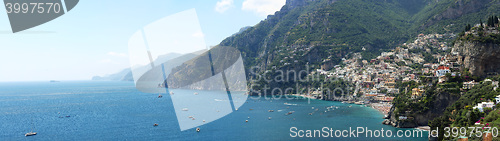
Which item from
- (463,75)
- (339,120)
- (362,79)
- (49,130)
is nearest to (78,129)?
(49,130)

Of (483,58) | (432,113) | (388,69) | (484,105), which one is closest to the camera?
(484,105)

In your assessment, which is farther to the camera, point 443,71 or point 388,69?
point 388,69

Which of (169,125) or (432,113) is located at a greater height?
(432,113)

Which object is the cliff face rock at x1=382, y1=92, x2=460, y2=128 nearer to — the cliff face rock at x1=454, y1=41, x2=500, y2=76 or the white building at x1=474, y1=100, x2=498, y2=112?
the cliff face rock at x1=454, y1=41, x2=500, y2=76

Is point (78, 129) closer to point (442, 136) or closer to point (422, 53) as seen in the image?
point (442, 136)

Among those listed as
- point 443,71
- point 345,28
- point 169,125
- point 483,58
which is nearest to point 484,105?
point 483,58

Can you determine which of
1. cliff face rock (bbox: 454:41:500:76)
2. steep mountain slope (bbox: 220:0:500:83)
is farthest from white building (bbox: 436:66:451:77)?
steep mountain slope (bbox: 220:0:500:83)

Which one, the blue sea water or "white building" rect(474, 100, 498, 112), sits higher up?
"white building" rect(474, 100, 498, 112)

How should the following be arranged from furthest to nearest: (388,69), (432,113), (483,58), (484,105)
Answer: (388,69), (432,113), (483,58), (484,105)

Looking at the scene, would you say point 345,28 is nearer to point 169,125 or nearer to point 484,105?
point 169,125
